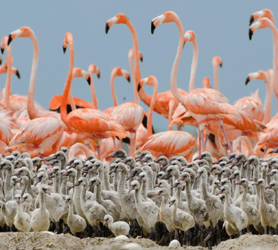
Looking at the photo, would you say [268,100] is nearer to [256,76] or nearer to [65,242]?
[256,76]

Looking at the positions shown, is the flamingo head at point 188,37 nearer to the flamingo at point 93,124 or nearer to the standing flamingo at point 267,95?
the standing flamingo at point 267,95

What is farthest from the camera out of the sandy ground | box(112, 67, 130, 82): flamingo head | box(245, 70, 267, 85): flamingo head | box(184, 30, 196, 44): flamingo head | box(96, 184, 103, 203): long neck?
box(112, 67, 130, 82): flamingo head

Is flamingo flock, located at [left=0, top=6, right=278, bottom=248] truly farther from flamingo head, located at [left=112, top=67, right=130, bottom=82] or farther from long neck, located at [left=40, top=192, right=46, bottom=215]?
flamingo head, located at [left=112, top=67, right=130, bottom=82]

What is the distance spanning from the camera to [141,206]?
6.59m

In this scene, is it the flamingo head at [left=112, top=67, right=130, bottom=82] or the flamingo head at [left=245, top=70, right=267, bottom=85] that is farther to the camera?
the flamingo head at [left=112, top=67, right=130, bottom=82]

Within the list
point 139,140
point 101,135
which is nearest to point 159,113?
point 139,140

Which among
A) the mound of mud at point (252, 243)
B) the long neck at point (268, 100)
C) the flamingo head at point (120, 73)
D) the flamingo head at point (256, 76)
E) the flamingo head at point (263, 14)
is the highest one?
the flamingo head at point (263, 14)

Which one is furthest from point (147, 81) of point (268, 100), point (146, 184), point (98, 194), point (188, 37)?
point (98, 194)

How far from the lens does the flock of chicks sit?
6465mm

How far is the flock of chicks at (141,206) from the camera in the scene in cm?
646

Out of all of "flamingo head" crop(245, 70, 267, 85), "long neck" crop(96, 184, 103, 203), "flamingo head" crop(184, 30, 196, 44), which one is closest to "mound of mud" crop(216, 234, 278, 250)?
"long neck" crop(96, 184, 103, 203)

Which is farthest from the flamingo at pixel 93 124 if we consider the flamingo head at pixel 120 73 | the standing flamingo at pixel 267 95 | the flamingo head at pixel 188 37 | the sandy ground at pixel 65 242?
the flamingo head at pixel 120 73

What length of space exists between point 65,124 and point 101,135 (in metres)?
0.59

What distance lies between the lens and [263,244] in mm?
5348
